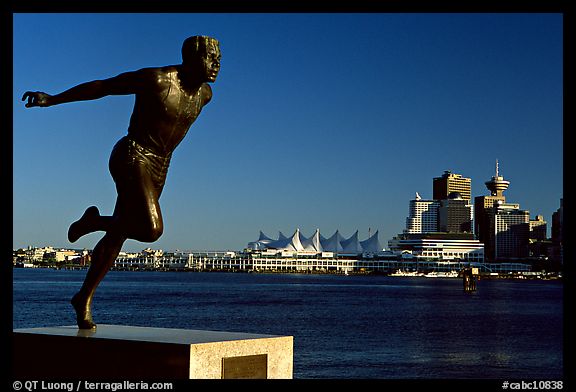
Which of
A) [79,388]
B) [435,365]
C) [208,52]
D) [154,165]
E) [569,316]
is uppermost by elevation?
[208,52]

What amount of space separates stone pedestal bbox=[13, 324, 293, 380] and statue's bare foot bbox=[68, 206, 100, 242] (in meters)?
0.78

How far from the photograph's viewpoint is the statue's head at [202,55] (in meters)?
7.06

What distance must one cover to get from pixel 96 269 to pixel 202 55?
191cm

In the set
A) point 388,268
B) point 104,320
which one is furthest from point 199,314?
point 388,268

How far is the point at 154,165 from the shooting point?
716cm

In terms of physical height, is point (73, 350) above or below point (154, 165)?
below

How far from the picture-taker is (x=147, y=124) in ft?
23.3

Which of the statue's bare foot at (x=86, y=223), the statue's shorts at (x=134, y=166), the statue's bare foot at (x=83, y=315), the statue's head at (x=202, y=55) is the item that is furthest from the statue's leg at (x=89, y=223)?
the statue's head at (x=202, y=55)

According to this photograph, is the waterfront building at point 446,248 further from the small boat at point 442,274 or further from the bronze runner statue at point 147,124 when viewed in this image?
the bronze runner statue at point 147,124

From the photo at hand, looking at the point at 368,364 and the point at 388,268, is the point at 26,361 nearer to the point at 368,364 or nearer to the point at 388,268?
the point at 368,364

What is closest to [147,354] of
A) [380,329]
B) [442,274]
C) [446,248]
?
[380,329]

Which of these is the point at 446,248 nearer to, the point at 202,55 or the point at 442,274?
the point at 442,274
